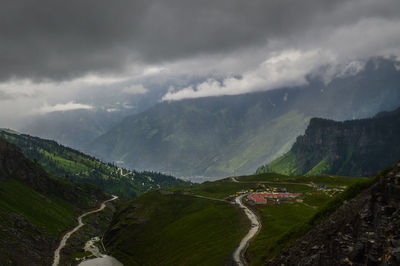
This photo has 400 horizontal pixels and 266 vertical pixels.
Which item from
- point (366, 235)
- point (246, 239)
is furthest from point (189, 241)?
point (366, 235)

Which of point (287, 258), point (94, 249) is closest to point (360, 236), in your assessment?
point (287, 258)

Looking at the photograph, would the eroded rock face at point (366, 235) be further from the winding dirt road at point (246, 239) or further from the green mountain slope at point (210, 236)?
the green mountain slope at point (210, 236)

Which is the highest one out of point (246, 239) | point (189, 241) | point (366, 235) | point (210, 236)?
point (366, 235)

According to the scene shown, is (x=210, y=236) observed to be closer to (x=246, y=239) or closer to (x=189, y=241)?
(x=189, y=241)

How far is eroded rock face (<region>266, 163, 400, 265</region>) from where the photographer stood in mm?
37094

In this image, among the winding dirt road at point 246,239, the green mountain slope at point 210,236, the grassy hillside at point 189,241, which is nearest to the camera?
the winding dirt road at point 246,239

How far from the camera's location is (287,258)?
197 ft

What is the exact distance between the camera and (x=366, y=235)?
136 ft

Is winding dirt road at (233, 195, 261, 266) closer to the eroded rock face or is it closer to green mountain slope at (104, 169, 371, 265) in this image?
green mountain slope at (104, 169, 371, 265)

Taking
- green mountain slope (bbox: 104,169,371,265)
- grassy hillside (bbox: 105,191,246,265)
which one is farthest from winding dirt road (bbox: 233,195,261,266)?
grassy hillside (bbox: 105,191,246,265)

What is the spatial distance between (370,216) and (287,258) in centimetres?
2161

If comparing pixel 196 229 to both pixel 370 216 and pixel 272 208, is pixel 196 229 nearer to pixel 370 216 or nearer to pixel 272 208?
pixel 272 208

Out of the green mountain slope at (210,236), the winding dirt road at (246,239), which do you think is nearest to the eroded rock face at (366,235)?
the winding dirt road at (246,239)

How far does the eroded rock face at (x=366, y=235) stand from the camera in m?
37.1
